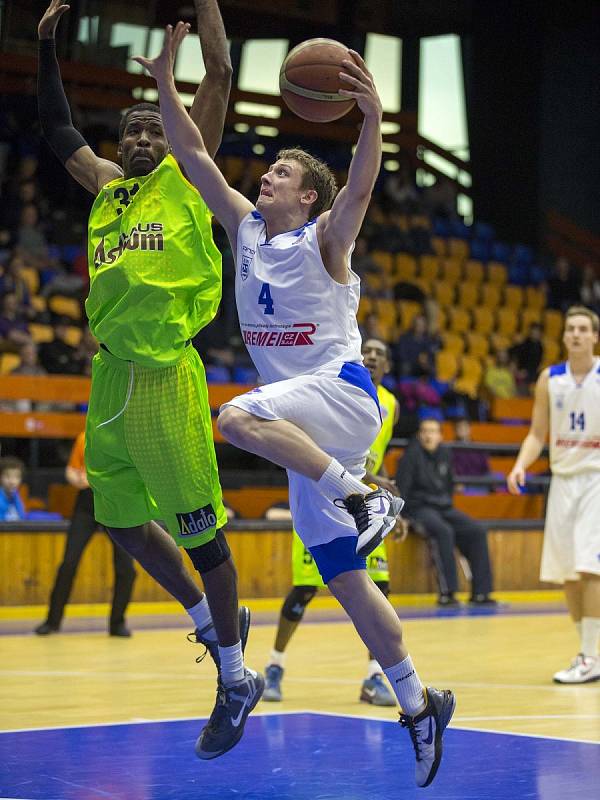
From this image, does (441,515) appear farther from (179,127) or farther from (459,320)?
(179,127)

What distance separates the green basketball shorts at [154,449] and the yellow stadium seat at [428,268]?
48.9 ft

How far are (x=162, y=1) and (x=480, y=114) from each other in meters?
6.27

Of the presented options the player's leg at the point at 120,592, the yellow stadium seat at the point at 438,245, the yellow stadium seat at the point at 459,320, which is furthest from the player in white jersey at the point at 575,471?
the yellow stadium seat at the point at 438,245

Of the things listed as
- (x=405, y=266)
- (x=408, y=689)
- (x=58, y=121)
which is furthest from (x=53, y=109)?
(x=405, y=266)

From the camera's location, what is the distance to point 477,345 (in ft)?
60.7

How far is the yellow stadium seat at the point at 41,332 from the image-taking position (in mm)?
13625

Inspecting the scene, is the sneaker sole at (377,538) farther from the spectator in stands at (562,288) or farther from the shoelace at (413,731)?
the spectator in stands at (562,288)

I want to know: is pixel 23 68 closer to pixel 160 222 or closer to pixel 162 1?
pixel 162 1

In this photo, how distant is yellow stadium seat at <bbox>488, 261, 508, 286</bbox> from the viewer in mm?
20484

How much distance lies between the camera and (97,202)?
196 inches

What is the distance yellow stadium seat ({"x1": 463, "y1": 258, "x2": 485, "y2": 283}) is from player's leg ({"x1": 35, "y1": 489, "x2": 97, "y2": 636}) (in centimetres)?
1094

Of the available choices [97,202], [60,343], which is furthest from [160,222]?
[60,343]

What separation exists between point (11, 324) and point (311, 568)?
6.98 metres

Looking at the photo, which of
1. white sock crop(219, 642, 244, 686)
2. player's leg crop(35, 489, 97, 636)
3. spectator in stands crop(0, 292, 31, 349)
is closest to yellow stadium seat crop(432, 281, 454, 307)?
spectator in stands crop(0, 292, 31, 349)
